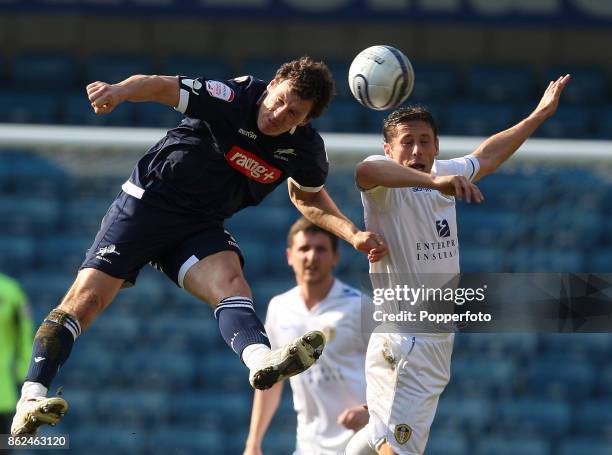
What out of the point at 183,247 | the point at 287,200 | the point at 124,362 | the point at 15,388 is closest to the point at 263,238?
the point at 287,200

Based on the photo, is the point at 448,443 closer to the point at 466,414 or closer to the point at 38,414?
the point at 466,414

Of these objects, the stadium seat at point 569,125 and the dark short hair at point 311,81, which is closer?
the dark short hair at point 311,81

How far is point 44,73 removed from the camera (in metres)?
13.9

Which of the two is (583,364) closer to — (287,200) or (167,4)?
(287,200)

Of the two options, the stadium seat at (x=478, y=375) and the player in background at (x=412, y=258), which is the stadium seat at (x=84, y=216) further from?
the player in background at (x=412, y=258)

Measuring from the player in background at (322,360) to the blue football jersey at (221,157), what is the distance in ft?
4.94

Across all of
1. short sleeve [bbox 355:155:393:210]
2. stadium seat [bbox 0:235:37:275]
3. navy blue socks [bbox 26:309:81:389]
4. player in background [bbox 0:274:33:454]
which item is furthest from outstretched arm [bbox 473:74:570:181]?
stadium seat [bbox 0:235:37:275]

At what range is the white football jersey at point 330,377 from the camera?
736cm

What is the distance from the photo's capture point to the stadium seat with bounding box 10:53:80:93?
13836 mm

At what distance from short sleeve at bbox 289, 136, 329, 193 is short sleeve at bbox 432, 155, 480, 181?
56 cm

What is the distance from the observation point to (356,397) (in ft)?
24.2

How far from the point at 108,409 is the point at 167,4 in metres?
5.42

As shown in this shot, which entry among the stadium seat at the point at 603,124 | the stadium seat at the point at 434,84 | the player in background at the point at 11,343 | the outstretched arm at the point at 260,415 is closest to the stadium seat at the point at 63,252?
the player in background at the point at 11,343

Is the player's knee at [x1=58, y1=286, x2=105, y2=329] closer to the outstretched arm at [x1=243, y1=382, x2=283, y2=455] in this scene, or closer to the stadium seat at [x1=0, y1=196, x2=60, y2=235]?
the outstretched arm at [x1=243, y1=382, x2=283, y2=455]
